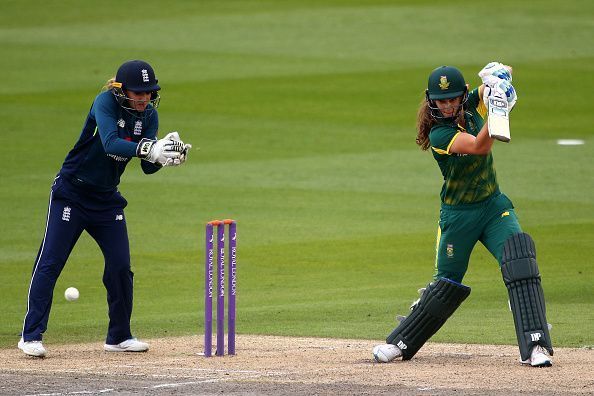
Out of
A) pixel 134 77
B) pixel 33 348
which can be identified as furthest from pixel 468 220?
pixel 33 348

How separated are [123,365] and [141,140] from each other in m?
1.57

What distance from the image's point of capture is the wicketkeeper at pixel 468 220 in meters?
8.55

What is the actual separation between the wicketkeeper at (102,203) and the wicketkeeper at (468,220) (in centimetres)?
201

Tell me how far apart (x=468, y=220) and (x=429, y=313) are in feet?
2.29

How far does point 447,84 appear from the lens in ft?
28.7

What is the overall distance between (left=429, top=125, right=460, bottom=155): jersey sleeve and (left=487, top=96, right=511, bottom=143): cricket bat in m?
0.37

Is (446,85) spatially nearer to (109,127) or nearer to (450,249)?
(450,249)

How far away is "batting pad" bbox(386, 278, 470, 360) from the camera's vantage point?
29.2ft

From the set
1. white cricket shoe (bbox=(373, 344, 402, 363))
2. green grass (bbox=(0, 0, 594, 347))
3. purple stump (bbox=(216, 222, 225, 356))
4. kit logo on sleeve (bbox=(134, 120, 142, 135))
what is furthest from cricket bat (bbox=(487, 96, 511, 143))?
kit logo on sleeve (bbox=(134, 120, 142, 135))

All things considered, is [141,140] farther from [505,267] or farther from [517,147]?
[517,147]

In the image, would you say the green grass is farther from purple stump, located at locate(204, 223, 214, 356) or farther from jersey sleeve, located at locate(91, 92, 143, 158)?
jersey sleeve, located at locate(91, 92, 143, 158)

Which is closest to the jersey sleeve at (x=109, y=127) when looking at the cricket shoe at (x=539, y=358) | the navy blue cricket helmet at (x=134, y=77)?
the navy blue cricket helmet at (x=134, y=77)

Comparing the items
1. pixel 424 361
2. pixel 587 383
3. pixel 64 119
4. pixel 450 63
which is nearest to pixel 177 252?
pixel 424 361

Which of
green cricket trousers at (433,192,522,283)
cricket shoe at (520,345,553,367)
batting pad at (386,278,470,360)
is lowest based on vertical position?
cricket shoe at (520,345,553,367)
